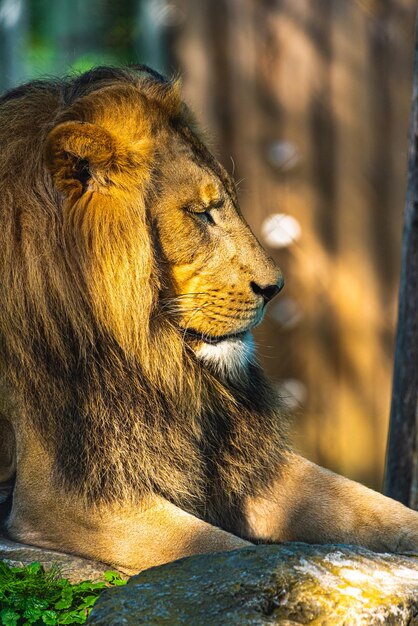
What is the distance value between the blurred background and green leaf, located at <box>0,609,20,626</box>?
123 inches

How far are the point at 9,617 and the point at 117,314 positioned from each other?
890 millimetres

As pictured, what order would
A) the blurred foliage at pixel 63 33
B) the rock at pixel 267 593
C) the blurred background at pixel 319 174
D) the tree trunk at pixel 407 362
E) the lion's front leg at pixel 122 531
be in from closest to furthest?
the rock at pixel 267 593 → the lion's front leg at pixel 122 531 → the tree trunk at pixel 407 362 → the blurred background at pixel 319 174 → the blurred foliage at pixel 63 33

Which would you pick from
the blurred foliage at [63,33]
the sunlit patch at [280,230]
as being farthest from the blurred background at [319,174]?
the blurred foliage at [63,33]

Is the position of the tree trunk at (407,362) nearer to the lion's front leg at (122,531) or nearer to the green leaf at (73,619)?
the lion's front leg at (122,531)

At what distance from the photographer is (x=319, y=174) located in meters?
5.91

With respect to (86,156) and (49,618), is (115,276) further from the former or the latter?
(49,618)

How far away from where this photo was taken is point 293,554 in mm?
2541

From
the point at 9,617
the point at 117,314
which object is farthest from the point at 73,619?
the point at 117,314

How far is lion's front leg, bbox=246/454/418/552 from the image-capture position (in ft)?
10.8

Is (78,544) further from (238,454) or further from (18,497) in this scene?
(238,454)

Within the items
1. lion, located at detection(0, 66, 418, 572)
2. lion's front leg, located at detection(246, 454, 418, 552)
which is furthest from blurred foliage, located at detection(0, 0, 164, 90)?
lion's front leg, located at detection(246, 454, 418, 552)

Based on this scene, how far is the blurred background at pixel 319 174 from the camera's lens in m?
5.83

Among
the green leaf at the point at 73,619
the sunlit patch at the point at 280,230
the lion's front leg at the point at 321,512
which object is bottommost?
the green leaf at the point at 73,619

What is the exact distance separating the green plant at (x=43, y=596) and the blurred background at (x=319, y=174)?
2914mm
